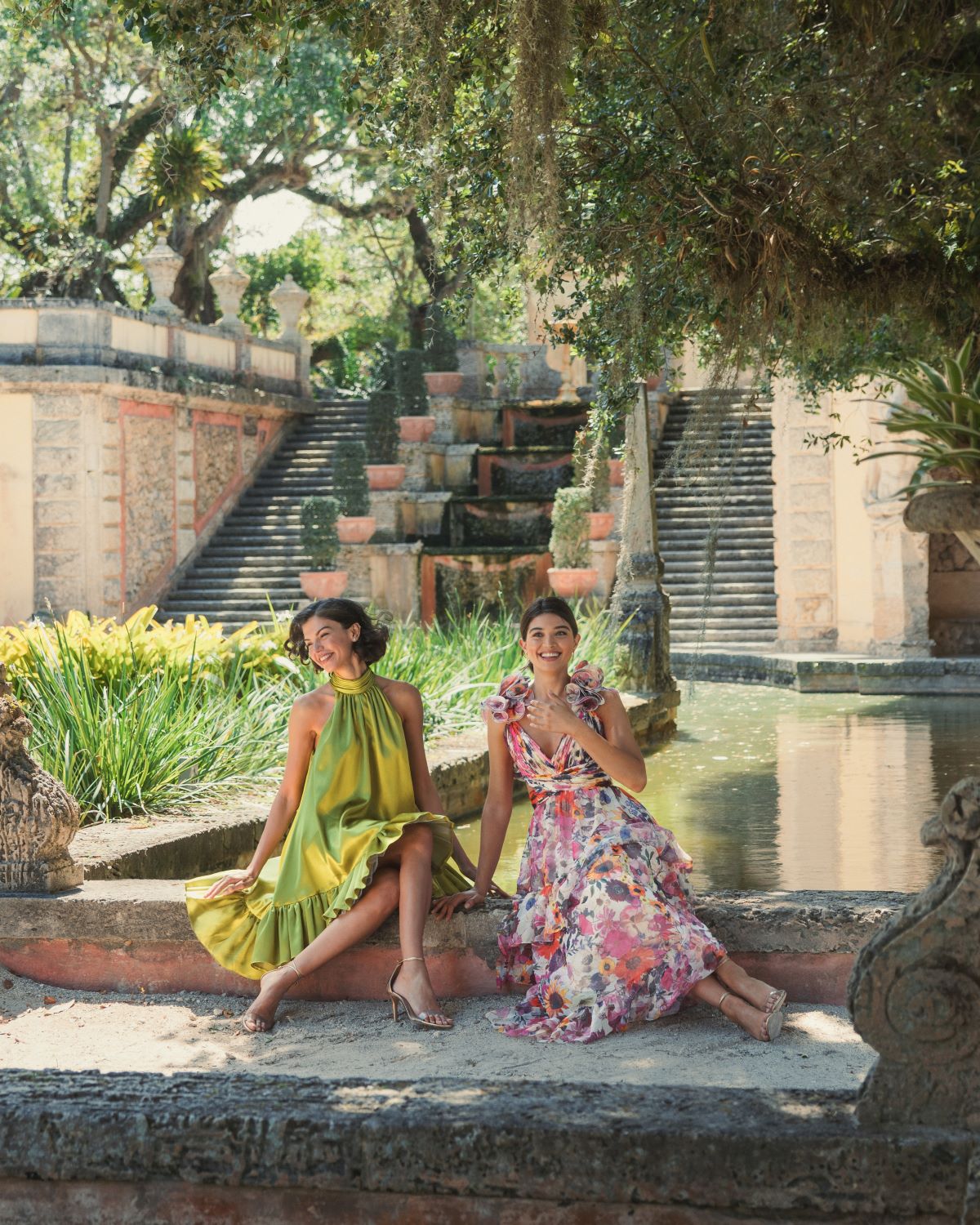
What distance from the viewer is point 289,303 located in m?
23.0

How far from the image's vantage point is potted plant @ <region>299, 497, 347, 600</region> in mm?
17953

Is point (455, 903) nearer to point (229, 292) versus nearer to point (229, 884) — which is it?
point (229, 884)

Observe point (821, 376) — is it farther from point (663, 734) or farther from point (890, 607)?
point (890, 607)

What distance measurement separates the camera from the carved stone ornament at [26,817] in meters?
4.27

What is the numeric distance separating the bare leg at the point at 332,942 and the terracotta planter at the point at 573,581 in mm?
12945

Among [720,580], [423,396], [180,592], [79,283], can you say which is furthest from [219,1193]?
[79,283]

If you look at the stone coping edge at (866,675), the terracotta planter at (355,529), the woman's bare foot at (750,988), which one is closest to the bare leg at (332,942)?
the woman's bare foot at (750,988)

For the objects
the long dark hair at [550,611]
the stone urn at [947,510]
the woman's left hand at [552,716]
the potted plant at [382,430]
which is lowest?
the woman's left hand at [552,716]

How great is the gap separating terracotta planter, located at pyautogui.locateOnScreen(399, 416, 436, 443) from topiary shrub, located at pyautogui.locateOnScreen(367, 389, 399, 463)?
0.55ft

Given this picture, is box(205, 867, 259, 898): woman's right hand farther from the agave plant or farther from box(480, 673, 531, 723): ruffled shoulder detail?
the agave plant

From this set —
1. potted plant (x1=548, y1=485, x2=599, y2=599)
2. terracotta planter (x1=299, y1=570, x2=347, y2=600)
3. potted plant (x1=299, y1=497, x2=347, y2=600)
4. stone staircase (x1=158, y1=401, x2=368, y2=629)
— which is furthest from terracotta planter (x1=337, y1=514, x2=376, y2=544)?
potted plant (x1=548, y1=485, x2=599, y2=599)

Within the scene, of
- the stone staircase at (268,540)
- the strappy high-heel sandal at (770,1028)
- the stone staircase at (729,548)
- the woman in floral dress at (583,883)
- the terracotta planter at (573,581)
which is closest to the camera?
the strappy high-heel sandal at (770,1028)

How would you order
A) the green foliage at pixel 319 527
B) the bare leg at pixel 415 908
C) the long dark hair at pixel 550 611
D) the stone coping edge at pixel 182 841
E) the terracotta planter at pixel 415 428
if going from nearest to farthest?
1. the bare leg at pixel 415 908
2. the long dark hair at pixel 550 611
3. the stone coping edge at pixel 182 841
4. the green foliage at pixel 319 527
5. the terracotta planter at pixel 415 428

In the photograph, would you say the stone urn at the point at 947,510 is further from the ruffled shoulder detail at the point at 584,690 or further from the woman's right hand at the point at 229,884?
the woman's right hand at the point at 229,884
